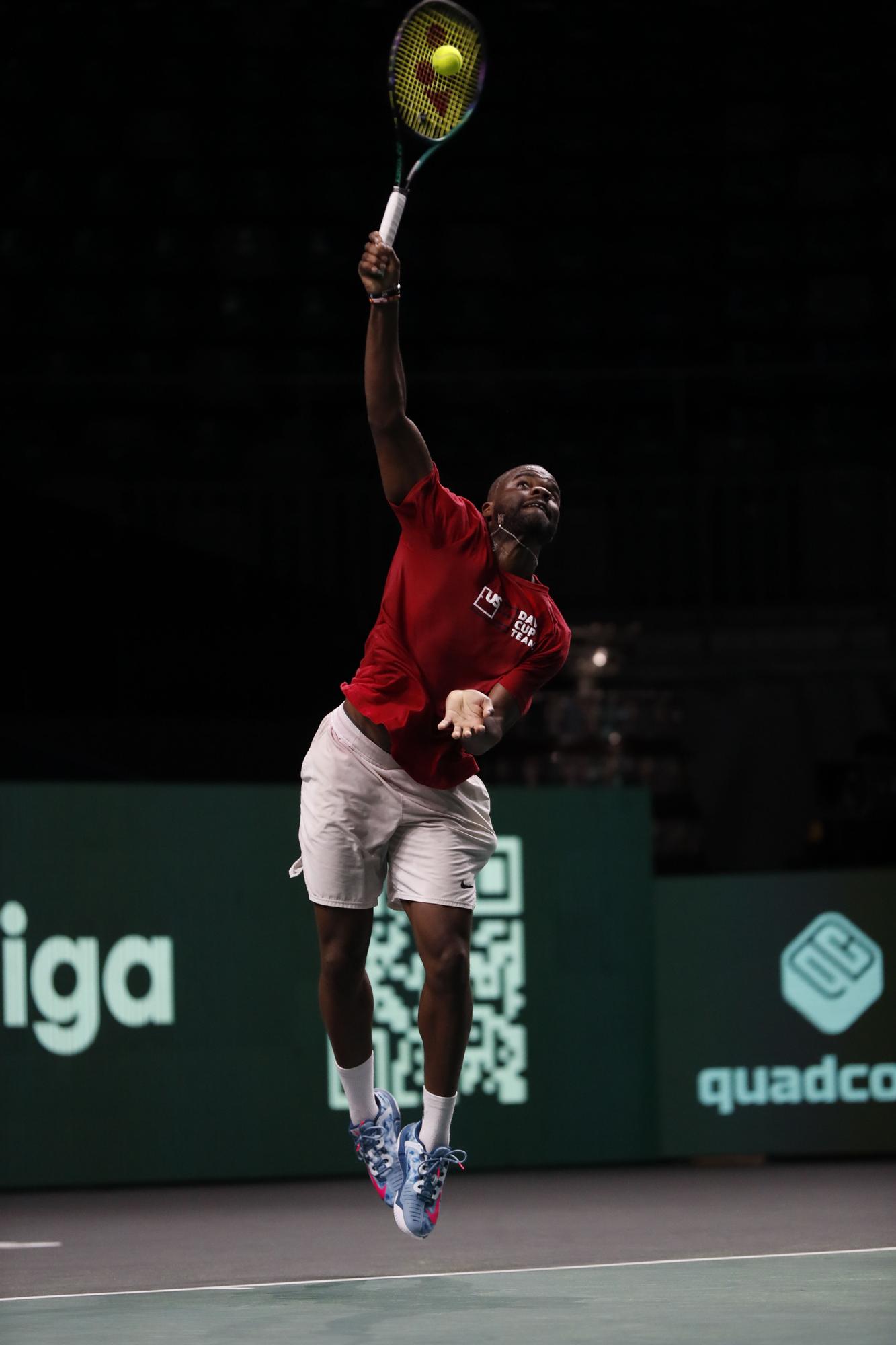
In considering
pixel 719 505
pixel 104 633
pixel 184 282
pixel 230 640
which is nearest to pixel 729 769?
pixel 719 505

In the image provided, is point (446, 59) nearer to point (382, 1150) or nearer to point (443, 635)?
point (443, 635)

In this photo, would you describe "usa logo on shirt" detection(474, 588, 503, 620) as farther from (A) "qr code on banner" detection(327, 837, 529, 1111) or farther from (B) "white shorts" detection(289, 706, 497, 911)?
(A) "qr code on banner" detection(327, 837, 529, 1111)

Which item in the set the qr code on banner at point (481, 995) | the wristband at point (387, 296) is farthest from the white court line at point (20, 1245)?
the wristband at point (387, 296)

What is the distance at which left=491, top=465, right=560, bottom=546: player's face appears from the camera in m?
4.82

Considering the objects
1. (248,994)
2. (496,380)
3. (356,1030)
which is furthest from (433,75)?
(496,380)

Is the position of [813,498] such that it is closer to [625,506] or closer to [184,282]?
[625,506]

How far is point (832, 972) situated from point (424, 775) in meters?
4.18

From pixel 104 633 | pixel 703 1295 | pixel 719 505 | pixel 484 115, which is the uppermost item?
pixel 484 115

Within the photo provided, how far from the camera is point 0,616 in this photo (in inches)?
375

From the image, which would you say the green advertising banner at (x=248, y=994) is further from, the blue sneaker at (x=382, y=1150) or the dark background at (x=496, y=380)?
the blue sneaker at (x=382, y=1150)

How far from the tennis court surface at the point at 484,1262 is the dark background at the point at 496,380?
2661 mm

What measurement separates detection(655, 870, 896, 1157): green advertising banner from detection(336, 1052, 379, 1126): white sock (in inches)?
144

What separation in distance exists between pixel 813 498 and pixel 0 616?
16.5 feet

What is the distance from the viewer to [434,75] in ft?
15.9
